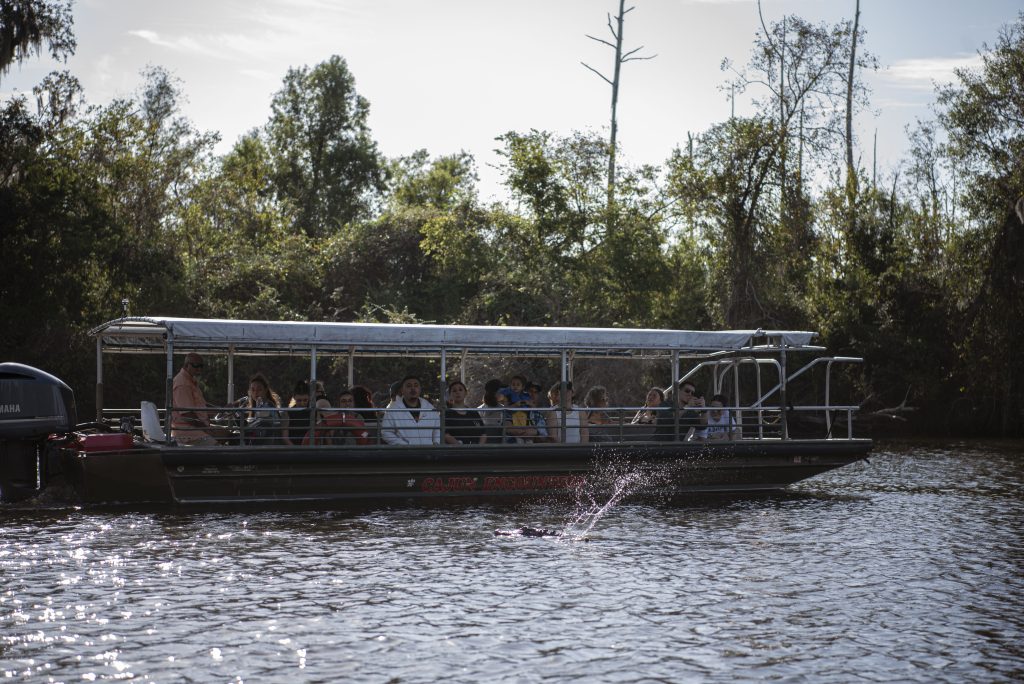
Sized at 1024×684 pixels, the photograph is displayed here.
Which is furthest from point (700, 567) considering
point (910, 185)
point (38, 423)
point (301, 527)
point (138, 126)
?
point (910, 185)

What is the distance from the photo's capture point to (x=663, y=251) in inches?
1620

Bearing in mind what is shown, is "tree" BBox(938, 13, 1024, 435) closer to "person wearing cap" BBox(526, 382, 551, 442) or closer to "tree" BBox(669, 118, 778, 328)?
"tree" BBox(669, 118, 778, 328)

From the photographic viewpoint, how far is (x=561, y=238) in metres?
38.7

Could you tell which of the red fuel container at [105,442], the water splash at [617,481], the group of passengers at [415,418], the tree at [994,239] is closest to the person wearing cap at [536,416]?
the group of passengers at [415,418]

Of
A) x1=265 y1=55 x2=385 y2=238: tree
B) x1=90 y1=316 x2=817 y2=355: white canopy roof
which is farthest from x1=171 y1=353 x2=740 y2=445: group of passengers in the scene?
x1=265 y1=55 x2=385 y2=238: tree

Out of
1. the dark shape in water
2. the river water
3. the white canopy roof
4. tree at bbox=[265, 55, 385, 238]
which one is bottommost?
the river water

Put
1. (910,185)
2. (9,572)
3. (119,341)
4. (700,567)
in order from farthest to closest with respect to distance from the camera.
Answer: (910,185)
(119,341)
(700,567)
(9,572)

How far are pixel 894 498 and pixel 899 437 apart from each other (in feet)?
61.9

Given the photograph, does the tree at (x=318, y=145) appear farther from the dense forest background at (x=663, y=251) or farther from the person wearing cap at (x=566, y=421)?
the person wearing cap at (x=566, y=421)

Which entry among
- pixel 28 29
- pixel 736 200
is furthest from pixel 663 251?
pixel 28 29

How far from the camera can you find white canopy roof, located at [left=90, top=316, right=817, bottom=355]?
15.8 metres

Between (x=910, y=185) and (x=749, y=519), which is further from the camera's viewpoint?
(x=910, y=185)

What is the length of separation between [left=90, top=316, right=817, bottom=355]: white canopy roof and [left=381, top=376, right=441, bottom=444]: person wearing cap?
2.24 ft

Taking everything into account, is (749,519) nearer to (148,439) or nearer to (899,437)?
(148,439)
